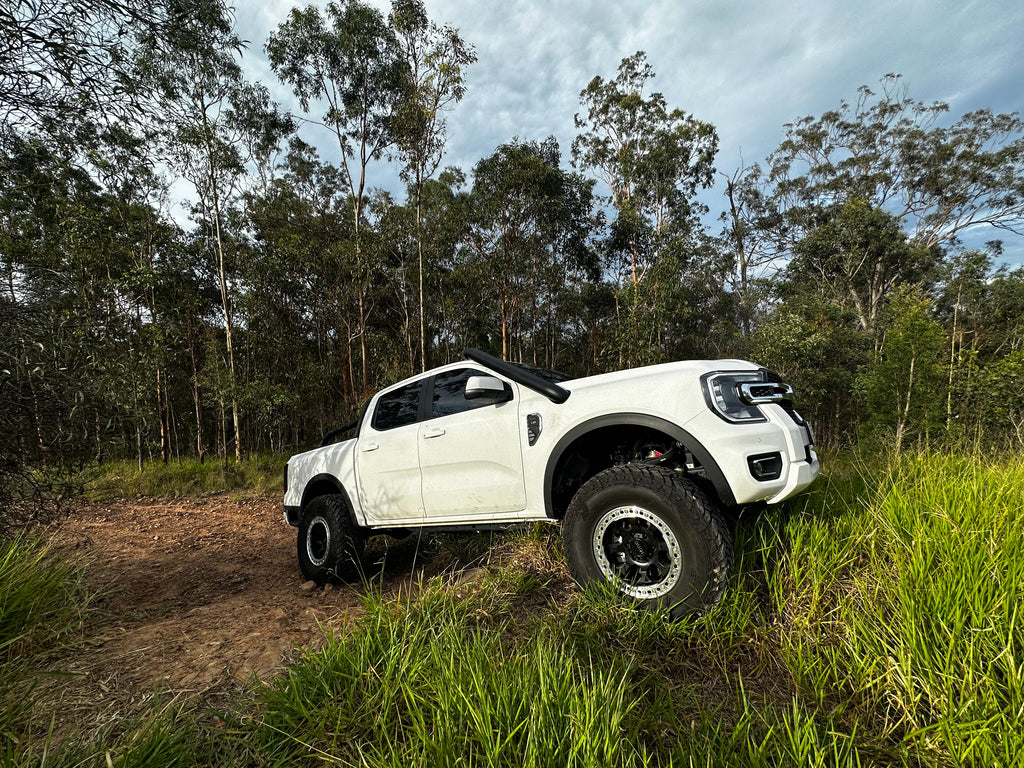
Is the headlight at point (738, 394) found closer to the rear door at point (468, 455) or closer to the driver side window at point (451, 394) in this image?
the rear door at point (468, 455)

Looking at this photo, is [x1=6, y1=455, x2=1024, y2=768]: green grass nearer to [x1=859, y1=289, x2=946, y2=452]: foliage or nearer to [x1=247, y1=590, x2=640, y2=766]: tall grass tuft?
[x1=247, y1=590, x2=640, y2=766]: tall grass tuft

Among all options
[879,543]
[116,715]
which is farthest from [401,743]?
[879,543]

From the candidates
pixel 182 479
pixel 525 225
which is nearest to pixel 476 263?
pixel 525 225

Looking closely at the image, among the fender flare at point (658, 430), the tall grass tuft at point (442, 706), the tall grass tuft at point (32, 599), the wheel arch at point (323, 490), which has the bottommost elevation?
the tall grass tuft at point (442, 706)

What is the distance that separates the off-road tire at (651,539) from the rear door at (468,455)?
1.67ft

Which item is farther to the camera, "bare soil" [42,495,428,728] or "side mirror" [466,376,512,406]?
"side mirror" [466,376,512,406]

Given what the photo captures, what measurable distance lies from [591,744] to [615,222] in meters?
19.1

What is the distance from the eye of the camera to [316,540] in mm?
3842

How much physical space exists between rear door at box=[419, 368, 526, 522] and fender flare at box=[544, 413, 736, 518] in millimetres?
226

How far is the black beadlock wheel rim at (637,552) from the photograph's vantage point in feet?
6.84

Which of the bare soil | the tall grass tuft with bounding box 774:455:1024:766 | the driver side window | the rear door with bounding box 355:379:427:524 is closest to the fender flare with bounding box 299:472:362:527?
the rear door with bounding box 355:379:427:524

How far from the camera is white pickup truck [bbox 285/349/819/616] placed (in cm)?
205

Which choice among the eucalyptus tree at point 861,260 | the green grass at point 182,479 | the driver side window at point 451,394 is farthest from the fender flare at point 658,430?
the eucalyptus tree at point 861,260

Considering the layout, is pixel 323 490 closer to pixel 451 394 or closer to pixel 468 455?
pixel 451 394
